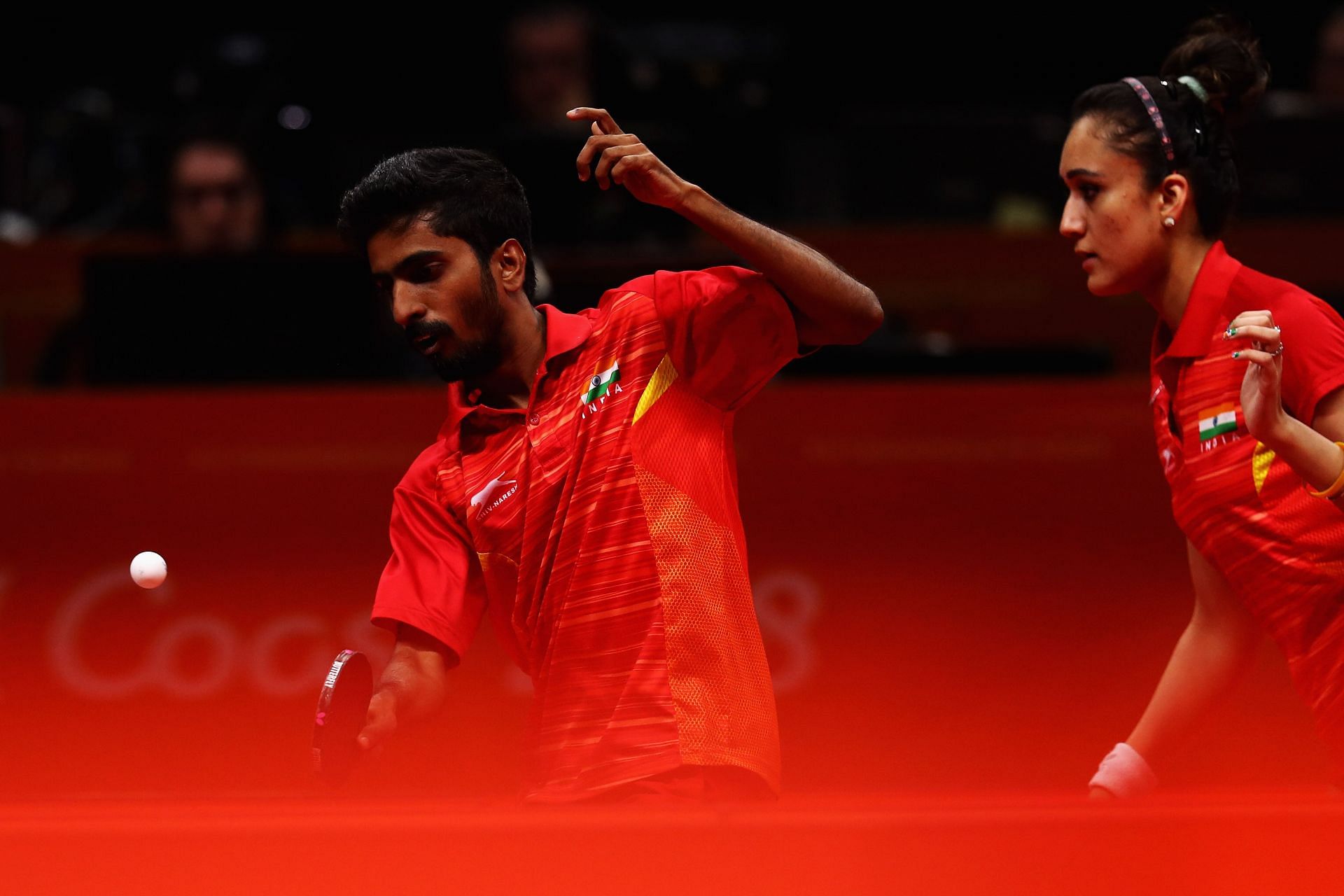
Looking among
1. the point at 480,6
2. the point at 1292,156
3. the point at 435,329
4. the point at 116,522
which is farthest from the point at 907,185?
the point at 435,329

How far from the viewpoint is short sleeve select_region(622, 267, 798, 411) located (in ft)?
6.65

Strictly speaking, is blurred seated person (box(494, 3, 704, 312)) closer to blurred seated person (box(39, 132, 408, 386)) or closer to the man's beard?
blurred seated person (box(39, 132, 408, 386))

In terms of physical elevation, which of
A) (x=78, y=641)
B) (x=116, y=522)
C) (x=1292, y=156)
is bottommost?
(x=78, y=641)

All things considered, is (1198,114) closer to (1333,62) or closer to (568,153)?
(568,153)

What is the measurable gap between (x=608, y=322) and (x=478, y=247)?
0.21m

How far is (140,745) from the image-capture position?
315 cm

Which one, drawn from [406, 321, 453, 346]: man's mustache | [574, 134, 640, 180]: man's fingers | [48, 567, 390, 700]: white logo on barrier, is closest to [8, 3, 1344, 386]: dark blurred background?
[48, 567, 390, 700]: white logo on barrier

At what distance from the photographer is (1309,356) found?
2051mm

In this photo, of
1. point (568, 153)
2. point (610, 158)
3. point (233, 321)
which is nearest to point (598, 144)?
point (610, 158)

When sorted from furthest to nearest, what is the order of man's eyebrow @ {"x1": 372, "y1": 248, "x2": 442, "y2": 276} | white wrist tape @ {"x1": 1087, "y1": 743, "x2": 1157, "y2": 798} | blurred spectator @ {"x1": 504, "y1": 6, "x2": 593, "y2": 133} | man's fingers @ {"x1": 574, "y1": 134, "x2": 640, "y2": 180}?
blurred spectator @ {"x1": 504, "y1": 6, "x2": 593, "y2": 133}
white wrist tape @ {"x1": 1087, "y1": 743, "x2": 1157, "y2": 798}
man's eyebrow @ {"x1": 372, "y1": 248, "x2": 442, "y2": 276}
man's fingers @ {"x1": 574, "y1": 134, "x2": 640, "y2": 180}

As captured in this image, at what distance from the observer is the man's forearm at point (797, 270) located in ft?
6.37

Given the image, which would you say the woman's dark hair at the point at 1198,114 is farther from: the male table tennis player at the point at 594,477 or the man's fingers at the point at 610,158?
the man's fingers at the point at 610,158

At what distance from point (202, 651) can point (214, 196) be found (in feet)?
3.95

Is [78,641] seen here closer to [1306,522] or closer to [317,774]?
[317,774]
